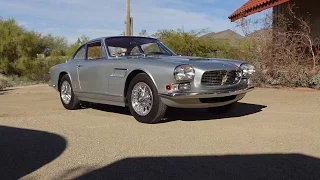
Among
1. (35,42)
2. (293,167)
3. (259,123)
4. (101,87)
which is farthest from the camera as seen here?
(35,42)

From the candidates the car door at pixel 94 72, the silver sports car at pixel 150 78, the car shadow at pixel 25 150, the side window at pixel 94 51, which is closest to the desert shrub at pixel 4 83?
the side window at pixel 94 51

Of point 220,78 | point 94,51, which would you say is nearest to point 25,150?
point 220,78

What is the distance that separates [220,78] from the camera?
23.2ft

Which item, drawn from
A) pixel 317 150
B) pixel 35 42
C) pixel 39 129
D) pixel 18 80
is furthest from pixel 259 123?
pixel 35 42

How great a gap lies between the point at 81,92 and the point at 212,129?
3.23 metres

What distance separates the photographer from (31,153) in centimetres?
534

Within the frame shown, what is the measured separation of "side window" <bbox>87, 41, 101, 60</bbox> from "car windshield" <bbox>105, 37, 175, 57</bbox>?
320mm

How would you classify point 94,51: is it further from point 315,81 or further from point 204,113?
point 315,81

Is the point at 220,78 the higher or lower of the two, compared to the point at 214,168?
higher

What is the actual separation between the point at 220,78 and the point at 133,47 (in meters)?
2.17

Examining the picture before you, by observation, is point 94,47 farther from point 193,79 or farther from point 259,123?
point 259,123

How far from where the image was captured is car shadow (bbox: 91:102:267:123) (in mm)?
7826

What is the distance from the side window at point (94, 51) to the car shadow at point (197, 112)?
1.17 meters

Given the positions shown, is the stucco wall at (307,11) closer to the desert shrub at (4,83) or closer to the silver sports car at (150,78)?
the silver sports car at (150,78)
